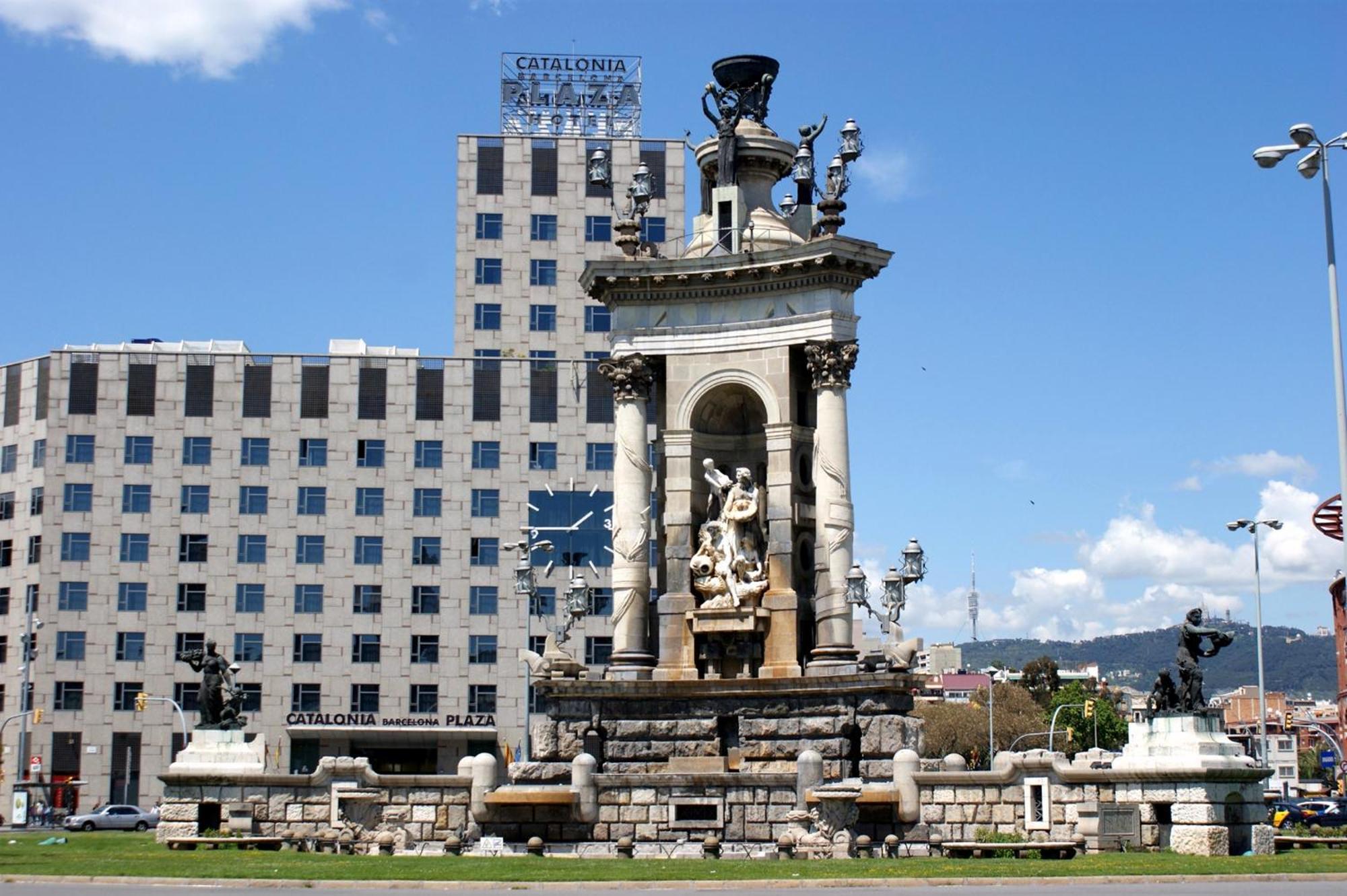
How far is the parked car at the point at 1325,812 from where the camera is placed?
53.0m

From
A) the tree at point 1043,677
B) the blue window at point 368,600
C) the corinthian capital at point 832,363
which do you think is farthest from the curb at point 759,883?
the tree at point 1043,677

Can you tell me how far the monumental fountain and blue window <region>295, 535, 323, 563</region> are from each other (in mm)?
40116

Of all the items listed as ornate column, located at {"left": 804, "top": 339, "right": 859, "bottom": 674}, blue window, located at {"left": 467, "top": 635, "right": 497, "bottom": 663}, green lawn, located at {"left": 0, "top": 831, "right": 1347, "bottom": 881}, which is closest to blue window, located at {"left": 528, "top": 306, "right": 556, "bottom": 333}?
blue window, located at {"left": 467, "top": 635, "right": 497, "bottom": 663}

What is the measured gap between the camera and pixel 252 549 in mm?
81125

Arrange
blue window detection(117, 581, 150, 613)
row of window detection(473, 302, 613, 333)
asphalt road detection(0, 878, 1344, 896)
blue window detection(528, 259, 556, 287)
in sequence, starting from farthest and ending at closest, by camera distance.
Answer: blue window detection(528, 259, 556, 287)
row of window detection(473, 302, 613, 333)
blue window detection(117, 581, 150, 613)
asphalt road detection(0, 878, 1344, 896)

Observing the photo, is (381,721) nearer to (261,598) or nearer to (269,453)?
(261,598)

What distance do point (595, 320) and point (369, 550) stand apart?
59.8ft

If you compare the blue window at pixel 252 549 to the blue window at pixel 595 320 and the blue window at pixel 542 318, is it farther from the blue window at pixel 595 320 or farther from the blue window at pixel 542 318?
the blue window at pixel 595 320

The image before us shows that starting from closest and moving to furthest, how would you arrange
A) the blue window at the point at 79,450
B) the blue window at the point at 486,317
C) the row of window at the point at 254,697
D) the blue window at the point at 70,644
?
the row of window at the point at 254,697, the blue window at the point at 70,644, the blue window at the point at 79,450, the blue window at the point at 486,317

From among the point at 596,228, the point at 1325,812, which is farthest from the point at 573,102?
the point at 1325,812

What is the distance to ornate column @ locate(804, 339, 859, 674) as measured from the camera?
118 feet

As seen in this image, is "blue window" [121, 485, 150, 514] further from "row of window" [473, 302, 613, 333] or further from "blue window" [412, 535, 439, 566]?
"row of window" [473, 302, 613, 333]

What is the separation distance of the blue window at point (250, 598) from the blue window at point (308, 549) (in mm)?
2207

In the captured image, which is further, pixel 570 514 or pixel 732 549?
pixel 570 514
